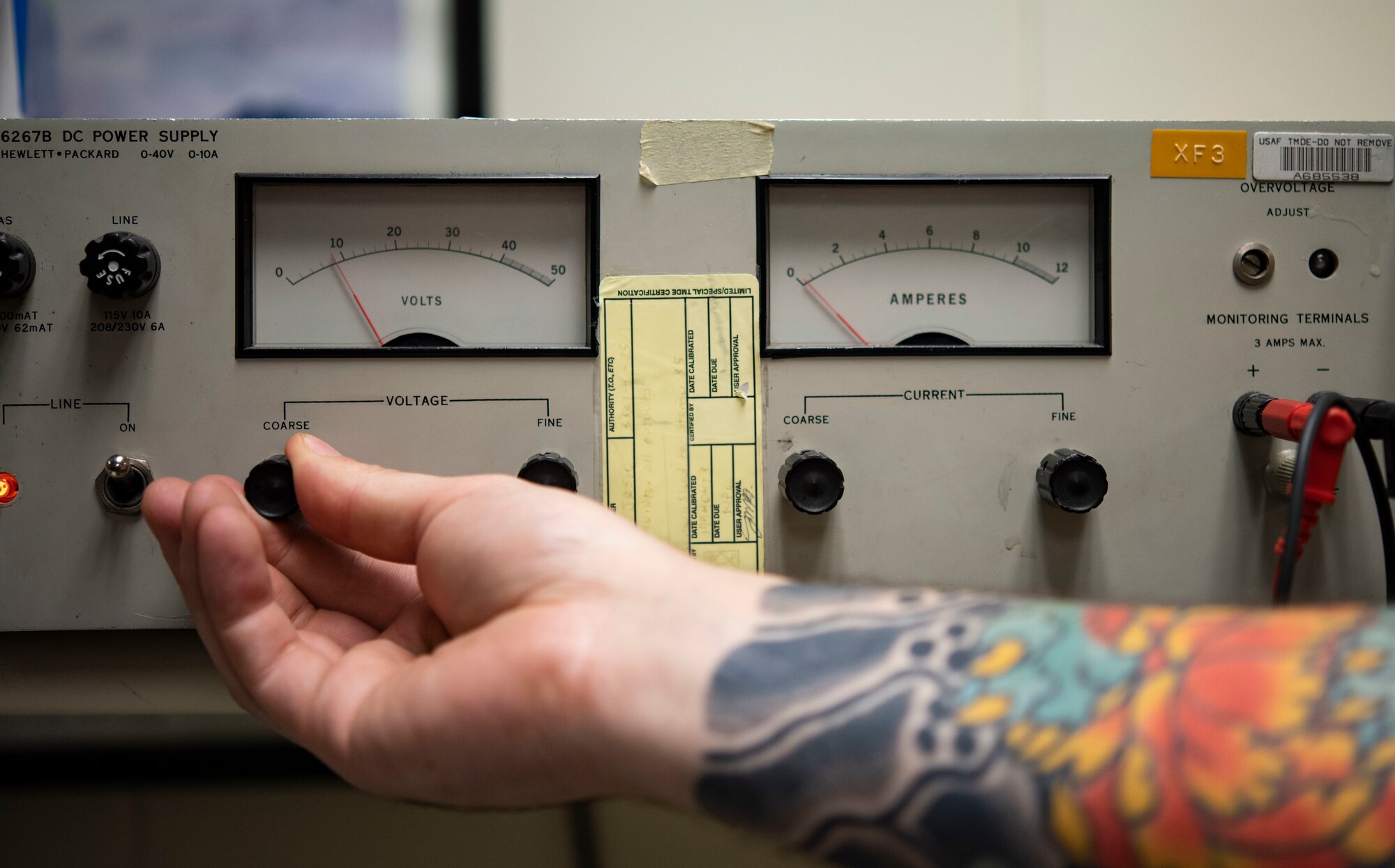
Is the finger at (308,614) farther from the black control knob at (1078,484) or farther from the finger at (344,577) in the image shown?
the black control knob at (1078,484)

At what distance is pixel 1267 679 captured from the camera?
1.05 ft

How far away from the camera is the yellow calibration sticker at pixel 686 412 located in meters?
0.59

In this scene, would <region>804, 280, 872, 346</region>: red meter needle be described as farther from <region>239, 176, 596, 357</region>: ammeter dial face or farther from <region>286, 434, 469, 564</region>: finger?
<region>286, 434, 469, 564</region>: finger

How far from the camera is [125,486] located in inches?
22.4

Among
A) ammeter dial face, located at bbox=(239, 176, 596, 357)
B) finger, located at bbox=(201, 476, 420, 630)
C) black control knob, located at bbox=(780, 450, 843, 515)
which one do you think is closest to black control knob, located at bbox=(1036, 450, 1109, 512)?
black control knob, located at bbox=(780, 450, 843, 515)

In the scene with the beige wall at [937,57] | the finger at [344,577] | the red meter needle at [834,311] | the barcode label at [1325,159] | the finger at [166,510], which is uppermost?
the beige wall at [937,57]

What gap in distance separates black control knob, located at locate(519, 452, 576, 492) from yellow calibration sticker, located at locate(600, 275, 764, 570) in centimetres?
3

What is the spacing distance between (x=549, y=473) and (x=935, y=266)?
0.39 meters

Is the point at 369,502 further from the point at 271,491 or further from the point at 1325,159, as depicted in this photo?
the point at 1325,159

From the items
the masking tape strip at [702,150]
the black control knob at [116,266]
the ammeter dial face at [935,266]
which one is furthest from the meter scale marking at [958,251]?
the black control knob at [116,266]

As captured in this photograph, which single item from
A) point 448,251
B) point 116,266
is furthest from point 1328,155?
point 116,266

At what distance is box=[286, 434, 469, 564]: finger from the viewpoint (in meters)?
0.49

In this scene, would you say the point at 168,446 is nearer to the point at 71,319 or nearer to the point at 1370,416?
the point at 71,319

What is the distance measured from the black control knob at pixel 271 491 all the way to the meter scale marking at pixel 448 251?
18 cm
